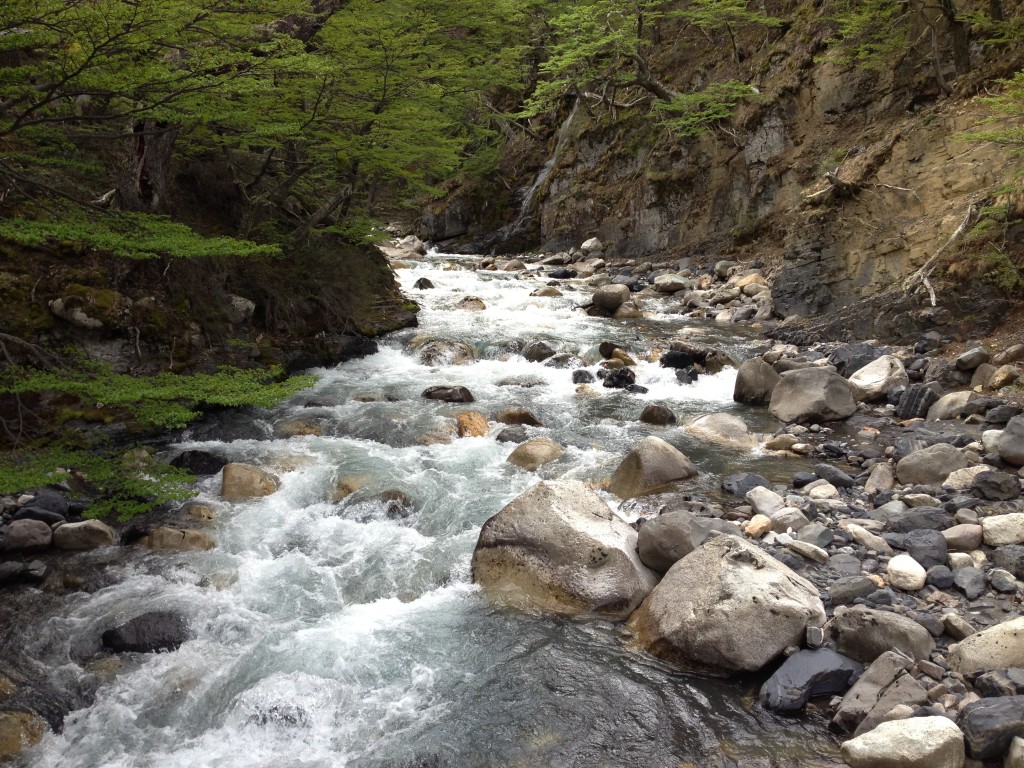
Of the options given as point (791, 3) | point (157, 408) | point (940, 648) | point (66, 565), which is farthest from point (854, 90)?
point (66, 565)

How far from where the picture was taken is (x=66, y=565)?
6.07 m

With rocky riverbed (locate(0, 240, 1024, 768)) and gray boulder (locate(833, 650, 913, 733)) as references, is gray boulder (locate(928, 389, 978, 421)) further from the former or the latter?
gray boulder (locate(833, 650, 913, 733))

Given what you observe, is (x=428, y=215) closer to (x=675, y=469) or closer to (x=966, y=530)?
(x=675, y=469)

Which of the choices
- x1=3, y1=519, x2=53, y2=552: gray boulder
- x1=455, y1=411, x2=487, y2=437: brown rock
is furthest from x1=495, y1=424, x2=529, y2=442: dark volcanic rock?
x1=3, y1=519, x2=53, y2=552: gray boulder

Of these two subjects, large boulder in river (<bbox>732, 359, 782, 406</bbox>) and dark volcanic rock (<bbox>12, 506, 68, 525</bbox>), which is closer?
dark volcanic rock (<bbox>12, 506, 68, 525</bbox>)

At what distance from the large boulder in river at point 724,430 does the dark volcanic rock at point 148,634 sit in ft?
21.0

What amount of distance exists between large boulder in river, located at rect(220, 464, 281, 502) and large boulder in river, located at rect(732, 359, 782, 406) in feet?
22.0

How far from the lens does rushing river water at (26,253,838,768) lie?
4.22 metres

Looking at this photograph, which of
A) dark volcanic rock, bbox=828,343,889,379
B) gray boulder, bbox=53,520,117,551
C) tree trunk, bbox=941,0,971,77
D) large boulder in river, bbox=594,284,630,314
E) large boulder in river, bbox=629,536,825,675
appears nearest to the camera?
large boulder in river, bbox=629,536,825,675

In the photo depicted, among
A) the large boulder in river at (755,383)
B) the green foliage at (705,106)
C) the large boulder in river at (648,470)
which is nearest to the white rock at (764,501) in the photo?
the large boulder in river at (648,470)

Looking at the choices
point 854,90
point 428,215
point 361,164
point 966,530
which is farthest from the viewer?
point 428,215

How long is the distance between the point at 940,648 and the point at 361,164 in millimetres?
9835

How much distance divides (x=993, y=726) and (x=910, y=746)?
17.3 inches

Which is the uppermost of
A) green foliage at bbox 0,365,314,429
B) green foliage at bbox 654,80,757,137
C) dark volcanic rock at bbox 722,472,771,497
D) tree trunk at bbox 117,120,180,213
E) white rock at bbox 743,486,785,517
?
green foliage at bbox 654,80,757,137
